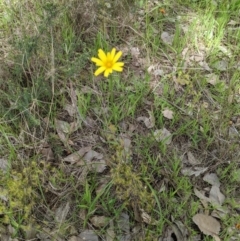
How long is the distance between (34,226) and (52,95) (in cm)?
66

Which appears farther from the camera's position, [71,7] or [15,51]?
[71,7]

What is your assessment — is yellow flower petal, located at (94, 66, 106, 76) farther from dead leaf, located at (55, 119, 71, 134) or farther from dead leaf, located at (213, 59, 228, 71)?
dead leaf, located at (213, 59, 228, 71)

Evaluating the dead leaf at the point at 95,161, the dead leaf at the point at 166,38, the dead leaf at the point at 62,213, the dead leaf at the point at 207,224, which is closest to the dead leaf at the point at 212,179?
the dead leaf at the point at 207,224

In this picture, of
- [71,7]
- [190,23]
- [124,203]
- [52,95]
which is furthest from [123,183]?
[190,23]

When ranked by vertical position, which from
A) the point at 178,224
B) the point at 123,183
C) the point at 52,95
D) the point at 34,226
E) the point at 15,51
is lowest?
the point at 178,224

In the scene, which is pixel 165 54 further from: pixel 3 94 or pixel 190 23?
pixel 3 94

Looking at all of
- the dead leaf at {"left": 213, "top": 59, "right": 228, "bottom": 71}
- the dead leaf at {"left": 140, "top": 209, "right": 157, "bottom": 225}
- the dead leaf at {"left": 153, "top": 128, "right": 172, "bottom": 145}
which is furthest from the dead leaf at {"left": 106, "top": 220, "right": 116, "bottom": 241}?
the dead leaf at {"left": 213, "top": 59, "right": 228, "bottom": 71}

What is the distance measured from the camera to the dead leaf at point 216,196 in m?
1.67

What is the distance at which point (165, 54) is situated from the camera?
2162mm

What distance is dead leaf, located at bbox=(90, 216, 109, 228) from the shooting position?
5.11 feet

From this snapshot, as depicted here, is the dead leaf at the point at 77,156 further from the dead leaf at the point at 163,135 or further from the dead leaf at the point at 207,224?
the dead leaf at the point at 207,224

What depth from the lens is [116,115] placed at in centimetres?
183

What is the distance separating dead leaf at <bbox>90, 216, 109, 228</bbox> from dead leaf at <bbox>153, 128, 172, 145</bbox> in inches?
18.3

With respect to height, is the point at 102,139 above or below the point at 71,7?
below
